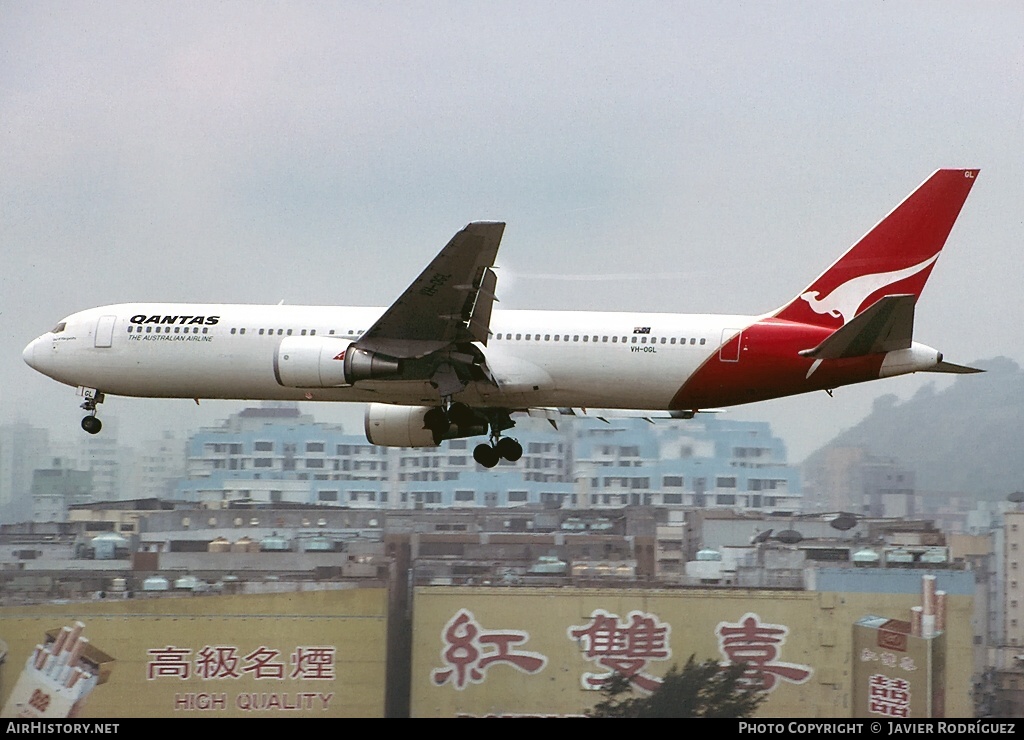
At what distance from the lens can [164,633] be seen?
43.5 m

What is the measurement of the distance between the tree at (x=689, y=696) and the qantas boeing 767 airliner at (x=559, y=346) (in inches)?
438

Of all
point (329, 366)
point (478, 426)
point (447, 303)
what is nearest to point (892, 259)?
point (447, 303)

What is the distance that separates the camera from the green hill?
5084 centimetres

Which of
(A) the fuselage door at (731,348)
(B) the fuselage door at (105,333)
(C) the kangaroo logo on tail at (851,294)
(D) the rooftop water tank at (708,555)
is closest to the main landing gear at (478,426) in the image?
(A) the fuselage door at (731,348)

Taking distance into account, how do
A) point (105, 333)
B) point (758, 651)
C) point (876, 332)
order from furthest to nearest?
point (758, 651)
point (105, 333)
point (876, 332)

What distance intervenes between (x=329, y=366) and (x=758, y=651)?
19.1 metres

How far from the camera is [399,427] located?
125 feet

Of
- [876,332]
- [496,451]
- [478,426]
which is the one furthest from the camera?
[496,451]

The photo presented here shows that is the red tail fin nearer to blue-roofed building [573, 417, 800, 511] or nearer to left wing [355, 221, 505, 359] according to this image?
left wing [355, 221, 505, 359]

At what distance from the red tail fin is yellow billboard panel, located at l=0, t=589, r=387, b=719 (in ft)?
59.6

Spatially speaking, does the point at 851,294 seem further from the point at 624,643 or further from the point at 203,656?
the point at 203,656

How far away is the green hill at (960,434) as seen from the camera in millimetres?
50844

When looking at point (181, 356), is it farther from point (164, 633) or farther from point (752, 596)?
point (752, 596)

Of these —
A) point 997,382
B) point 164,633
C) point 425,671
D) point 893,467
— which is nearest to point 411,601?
point 425,671
